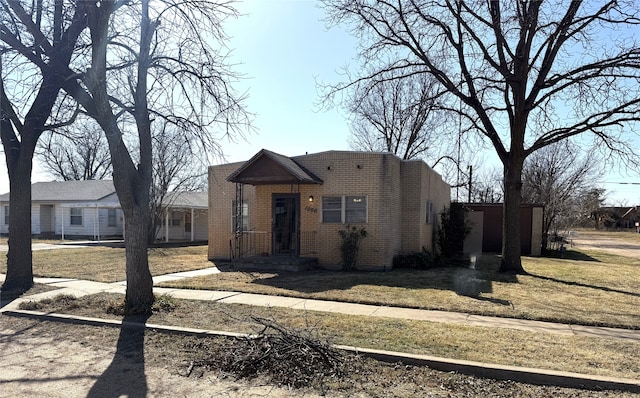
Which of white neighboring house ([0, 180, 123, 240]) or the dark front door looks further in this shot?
white neighboring house ([0, 180, 123, 240])

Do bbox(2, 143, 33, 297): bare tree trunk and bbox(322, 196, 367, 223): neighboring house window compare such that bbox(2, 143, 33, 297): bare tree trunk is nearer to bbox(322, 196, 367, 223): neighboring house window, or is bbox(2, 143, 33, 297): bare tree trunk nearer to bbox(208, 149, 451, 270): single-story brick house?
bbox(208, 149, 451, 270): single-story brick house

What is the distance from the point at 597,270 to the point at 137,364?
16.4 meters

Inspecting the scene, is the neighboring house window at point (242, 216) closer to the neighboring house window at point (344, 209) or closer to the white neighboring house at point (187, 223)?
the neighboring house window at point (344, 209)

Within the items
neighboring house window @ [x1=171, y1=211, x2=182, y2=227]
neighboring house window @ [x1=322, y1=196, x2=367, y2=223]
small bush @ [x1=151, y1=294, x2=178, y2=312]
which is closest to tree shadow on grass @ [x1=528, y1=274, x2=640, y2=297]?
neighboring house window @ [x1=322, y1=196, x2=367, y2=223]

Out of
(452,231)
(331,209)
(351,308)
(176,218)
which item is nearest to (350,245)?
(331,209)

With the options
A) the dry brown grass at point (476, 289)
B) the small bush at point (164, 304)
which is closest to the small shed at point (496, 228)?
the dry brown grass at point (476, 289)

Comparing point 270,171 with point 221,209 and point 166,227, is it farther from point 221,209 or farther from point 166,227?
point 166,227

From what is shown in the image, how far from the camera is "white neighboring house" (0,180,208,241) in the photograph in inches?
1224

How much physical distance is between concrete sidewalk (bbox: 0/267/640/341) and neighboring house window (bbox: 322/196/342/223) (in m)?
5.76

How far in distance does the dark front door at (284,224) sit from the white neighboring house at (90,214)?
15415 millimetres

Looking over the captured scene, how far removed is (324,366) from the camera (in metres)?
5.23

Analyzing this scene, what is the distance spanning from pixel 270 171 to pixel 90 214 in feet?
74.3

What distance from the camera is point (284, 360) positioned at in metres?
5.37

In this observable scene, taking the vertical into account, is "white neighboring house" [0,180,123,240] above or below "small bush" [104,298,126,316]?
above
